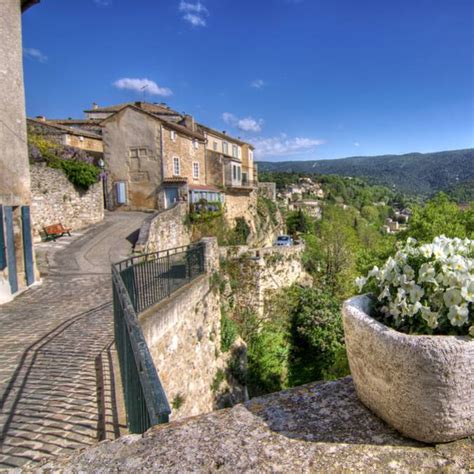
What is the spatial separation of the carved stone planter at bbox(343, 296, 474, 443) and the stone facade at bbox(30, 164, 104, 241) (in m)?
17.1

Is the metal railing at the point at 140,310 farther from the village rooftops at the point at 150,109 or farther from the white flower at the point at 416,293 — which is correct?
the village rooftops at the point at 150,109

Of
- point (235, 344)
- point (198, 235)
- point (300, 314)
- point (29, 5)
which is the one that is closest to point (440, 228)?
point (300, 314)

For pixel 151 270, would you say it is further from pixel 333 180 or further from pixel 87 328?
pixel 333 180

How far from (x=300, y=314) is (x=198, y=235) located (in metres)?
8.07

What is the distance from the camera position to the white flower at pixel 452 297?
1518 mm

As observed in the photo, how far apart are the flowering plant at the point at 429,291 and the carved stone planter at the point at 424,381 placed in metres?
0.13

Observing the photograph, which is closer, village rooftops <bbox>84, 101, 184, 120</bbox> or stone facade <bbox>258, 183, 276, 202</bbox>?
village rooftops <bbox>84, 101, 184, 120</bbox>

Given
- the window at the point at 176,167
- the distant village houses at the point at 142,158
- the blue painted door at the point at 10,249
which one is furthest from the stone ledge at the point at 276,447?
the window at the point at 176,167

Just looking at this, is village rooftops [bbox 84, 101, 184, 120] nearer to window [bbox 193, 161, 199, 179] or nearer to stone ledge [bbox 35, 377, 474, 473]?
window [bbox 193, 161, 199, 179]

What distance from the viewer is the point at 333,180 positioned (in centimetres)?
13000

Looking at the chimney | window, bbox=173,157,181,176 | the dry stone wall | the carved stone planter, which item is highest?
the chimney

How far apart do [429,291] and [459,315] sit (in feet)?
0.69

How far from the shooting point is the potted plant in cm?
137

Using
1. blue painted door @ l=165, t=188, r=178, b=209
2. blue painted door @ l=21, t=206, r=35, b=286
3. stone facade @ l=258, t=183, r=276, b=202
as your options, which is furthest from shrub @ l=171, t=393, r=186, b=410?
stone facade @ l=258, t=183, r=276, b=202
